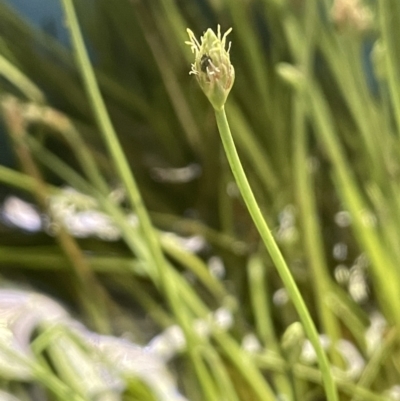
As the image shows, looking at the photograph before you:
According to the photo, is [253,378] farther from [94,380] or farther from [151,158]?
[151,158]

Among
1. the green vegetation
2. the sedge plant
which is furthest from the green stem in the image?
the green vegetation

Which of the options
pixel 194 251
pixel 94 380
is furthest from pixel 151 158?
pixel 94 380

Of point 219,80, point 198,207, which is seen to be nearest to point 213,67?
point 219,80

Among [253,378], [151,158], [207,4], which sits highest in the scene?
[207,4]

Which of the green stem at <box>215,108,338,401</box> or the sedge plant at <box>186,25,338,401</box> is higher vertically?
the sedge plant at <box>186,25,338,401</box>

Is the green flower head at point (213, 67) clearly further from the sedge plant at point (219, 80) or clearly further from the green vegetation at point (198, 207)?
the green vegetation at point (198, 207)

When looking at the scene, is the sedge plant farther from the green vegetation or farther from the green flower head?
the green vegetation

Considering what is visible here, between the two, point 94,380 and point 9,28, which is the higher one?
point 9,28

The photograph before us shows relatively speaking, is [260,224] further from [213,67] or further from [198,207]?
[198,207]
